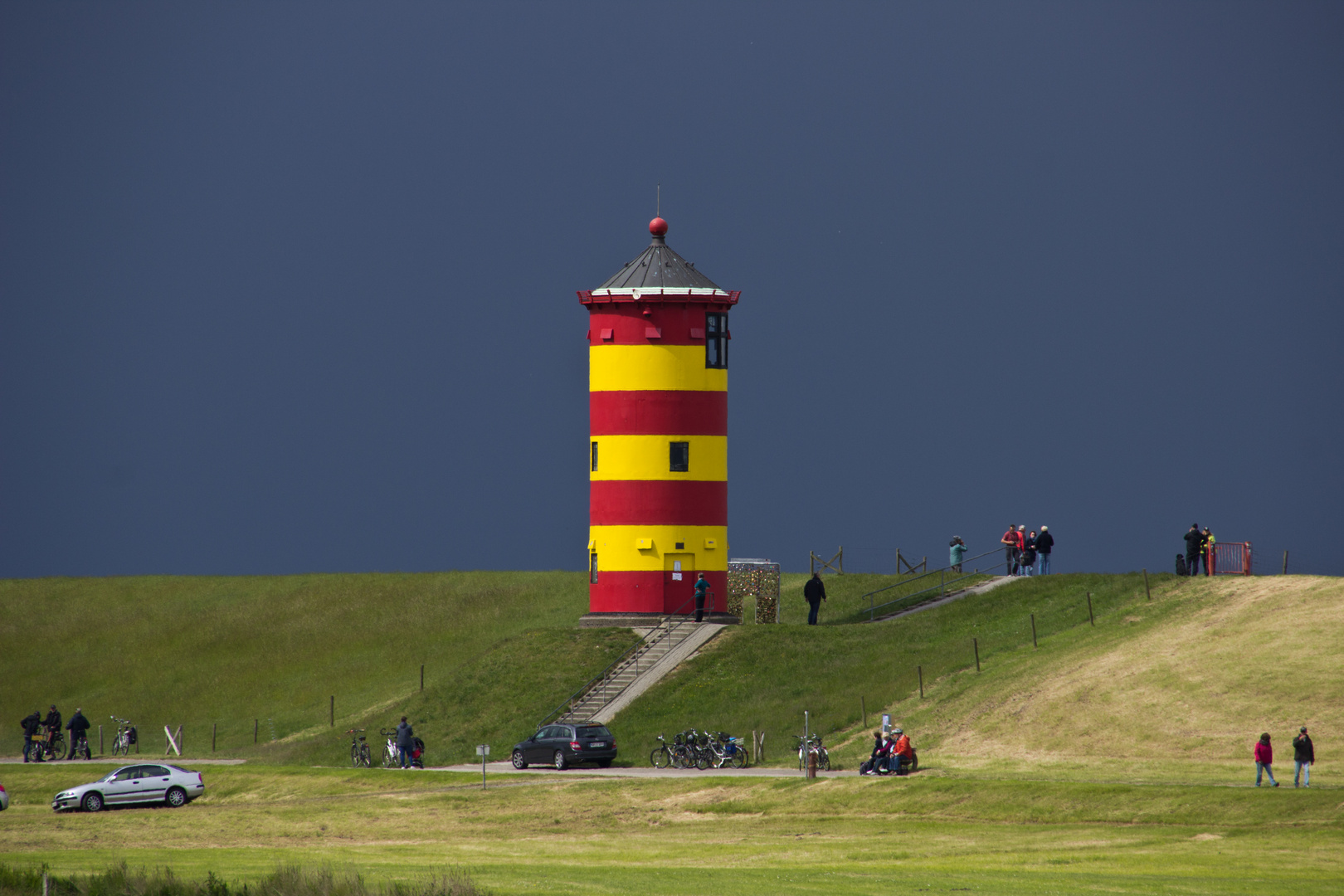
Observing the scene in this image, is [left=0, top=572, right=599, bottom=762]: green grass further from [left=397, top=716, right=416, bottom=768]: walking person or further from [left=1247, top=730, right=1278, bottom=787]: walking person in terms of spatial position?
[left=1247, top=730, right=1278, bottom=787]: walking person

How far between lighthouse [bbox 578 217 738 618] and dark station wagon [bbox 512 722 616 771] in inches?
388

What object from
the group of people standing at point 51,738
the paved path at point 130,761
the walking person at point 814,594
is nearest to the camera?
the paved path at point 130,761

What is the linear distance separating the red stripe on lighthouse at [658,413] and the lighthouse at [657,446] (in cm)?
3

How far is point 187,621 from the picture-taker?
68750 mm

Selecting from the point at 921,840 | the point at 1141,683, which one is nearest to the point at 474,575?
the point at 1141,683

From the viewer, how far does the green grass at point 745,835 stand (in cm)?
2614

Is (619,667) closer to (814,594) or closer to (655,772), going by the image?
(814,594)

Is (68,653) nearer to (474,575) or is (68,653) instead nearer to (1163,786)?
(474,575)

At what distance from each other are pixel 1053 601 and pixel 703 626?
11.6m

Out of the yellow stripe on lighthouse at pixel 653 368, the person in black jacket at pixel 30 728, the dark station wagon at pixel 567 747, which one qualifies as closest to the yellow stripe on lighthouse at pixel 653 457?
the yellow stripe on lighthouse at pixel 653 368

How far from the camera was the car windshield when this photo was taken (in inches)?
1695

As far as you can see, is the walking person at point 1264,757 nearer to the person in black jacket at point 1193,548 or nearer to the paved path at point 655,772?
the paved path at point 655,772

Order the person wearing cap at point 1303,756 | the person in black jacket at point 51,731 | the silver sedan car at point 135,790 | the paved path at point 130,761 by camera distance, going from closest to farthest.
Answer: the person wearing cap at point 1303,756 → the silver sedan car at point 135,790 → the paved path at point 130,761 → the person in black jacket at point 51,731

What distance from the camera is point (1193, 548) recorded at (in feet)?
164
